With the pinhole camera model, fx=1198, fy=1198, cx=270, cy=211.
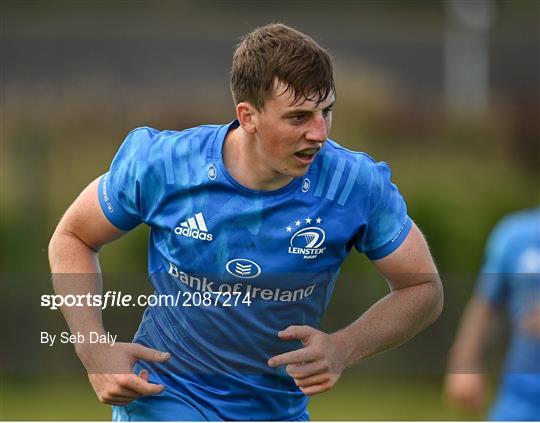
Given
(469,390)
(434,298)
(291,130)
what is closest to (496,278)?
(469,390)

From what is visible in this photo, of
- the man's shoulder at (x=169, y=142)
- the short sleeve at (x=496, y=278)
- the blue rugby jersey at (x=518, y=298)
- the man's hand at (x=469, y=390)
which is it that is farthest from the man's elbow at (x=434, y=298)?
the short sleeve at (x=496, y=278)

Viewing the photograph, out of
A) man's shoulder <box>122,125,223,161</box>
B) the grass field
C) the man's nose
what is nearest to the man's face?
the man's nose

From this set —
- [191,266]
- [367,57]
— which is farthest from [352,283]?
[367,57]

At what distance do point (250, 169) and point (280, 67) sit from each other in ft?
1.57

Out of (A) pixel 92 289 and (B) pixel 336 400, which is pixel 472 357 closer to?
(A) pixel 92 289

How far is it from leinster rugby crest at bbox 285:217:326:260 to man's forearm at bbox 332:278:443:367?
0.37 metres

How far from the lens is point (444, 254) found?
13.1 m

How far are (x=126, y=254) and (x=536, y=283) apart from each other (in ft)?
19.0

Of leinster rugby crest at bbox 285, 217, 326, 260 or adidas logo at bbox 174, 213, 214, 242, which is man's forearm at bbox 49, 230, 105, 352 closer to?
adidas logo at bbox 174, 213, 214, 242

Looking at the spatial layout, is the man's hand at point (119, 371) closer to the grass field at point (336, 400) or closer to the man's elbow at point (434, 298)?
the man's elbow at point (434, 298)

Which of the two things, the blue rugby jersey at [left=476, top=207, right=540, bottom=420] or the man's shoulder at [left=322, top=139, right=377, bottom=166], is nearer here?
the man's shoulder at [left=322, top=139, right=377, bottom=166]

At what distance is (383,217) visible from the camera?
492 cm

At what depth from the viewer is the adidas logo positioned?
4.92 m

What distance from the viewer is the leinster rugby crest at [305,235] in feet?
16.1
